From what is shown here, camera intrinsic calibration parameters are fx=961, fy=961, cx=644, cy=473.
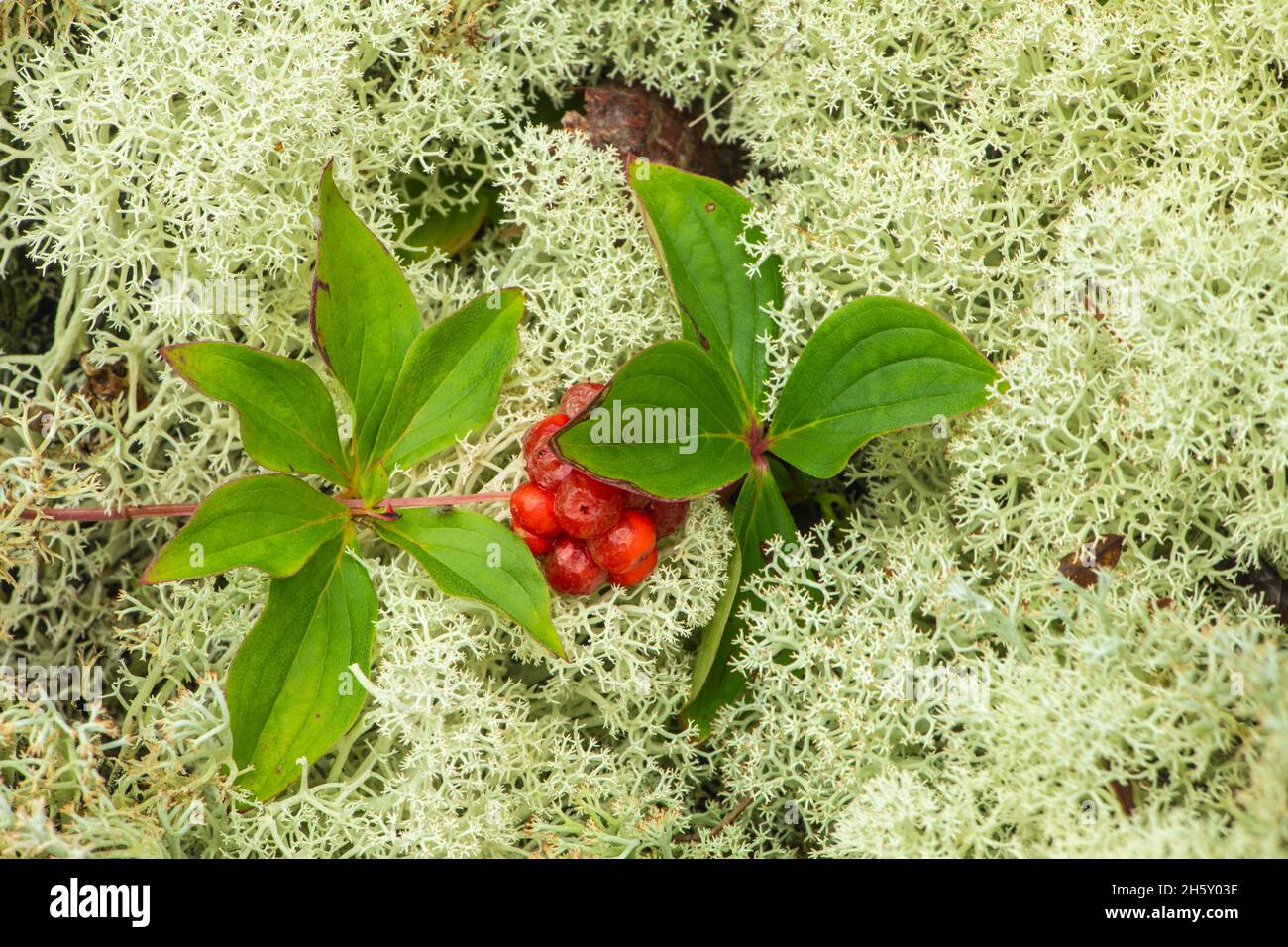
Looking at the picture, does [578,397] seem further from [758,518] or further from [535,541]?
[758,518]

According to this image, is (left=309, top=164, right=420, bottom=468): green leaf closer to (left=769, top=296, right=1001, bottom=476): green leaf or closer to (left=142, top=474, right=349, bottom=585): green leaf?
(left=142, top=474, right=349, bottom=585): green leaf

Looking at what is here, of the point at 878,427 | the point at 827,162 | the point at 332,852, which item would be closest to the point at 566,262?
the point at 827,162

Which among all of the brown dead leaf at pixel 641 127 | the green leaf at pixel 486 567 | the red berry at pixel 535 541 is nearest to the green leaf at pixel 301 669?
the green leaf at pixel 486 567

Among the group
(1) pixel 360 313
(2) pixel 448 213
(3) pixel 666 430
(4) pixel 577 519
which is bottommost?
(4) pixel 577 519

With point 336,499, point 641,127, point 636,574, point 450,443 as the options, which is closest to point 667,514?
point 636,574

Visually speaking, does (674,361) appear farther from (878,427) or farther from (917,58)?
(917,58)

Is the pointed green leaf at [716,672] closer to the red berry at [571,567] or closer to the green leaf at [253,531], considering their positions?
the red berry at [571,567]
